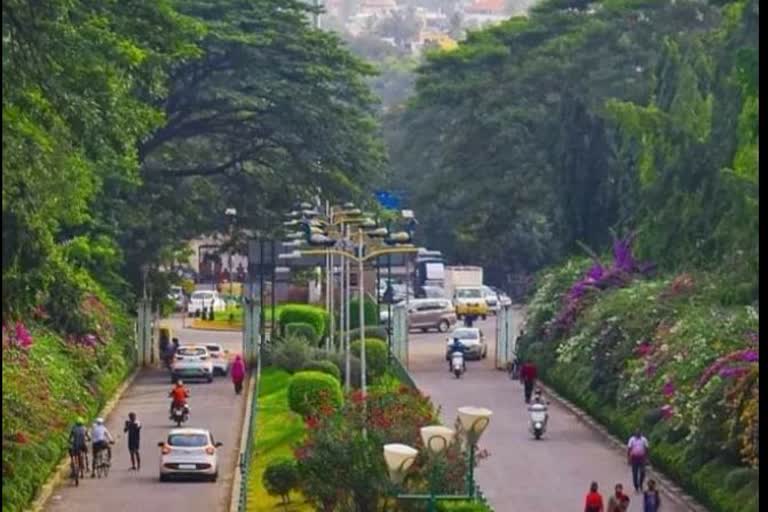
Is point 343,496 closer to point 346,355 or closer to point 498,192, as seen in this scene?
point 346,355

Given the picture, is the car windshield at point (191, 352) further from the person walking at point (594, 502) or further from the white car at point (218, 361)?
the person walking at point (594, 502)

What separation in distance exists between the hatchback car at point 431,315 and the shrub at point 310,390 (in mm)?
29497

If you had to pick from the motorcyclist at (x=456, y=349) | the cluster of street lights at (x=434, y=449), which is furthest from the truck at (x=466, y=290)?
the cluster of street lights at (x=434, y=449)

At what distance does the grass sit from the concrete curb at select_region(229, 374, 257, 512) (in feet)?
0.89

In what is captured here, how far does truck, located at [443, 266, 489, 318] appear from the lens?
88500 millimetres

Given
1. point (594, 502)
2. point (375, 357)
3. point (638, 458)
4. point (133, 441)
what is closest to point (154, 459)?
point (133, 441)

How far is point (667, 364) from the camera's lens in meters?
49.7

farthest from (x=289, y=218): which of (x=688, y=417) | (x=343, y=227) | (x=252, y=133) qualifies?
(x=688, y=417)

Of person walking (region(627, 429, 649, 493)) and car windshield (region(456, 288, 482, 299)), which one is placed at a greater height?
car windshield (region(456, 288, 482, 299))

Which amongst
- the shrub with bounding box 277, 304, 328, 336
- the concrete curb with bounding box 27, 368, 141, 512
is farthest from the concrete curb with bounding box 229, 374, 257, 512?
the shrub with bounding box 277, 304, 328, 336

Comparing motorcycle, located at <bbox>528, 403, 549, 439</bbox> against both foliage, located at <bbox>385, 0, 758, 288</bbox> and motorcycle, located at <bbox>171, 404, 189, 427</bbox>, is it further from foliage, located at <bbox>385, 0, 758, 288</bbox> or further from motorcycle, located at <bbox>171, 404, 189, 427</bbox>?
foliage, located at <bbox>385, 0, 758, 288</bbox>

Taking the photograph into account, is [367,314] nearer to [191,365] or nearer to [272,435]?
[191,365]

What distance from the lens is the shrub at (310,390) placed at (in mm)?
48531

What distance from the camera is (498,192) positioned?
79375mm
